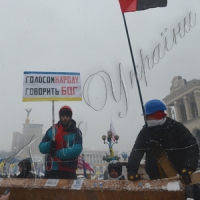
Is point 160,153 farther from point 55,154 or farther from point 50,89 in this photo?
point 50,89

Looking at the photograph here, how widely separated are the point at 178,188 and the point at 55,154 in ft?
6.71

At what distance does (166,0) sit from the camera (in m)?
4.12

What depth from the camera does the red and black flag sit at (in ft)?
13.8

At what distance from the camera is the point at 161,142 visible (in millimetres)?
2627

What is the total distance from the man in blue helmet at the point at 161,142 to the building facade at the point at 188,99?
115ft

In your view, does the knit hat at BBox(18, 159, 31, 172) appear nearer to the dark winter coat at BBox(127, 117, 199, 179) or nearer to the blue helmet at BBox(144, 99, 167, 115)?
the dark winter coat at BBox(127, 117, 199, 179)

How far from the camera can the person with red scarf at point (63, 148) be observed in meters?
3.24

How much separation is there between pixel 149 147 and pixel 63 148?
1.34 m

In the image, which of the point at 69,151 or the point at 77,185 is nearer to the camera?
the point at 77,185

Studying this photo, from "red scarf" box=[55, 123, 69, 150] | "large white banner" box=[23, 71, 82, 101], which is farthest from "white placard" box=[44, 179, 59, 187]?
"large white banner" box=[23, 71, 82, 101]

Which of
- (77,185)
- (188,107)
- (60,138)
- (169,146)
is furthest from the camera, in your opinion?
(188,107)

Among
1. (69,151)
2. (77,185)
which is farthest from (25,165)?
(77,185)

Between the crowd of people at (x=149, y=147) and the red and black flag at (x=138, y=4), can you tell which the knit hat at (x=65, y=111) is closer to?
the crowd of people at (x=149, y=147)

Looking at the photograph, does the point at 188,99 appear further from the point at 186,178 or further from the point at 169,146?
the point at 186,178
